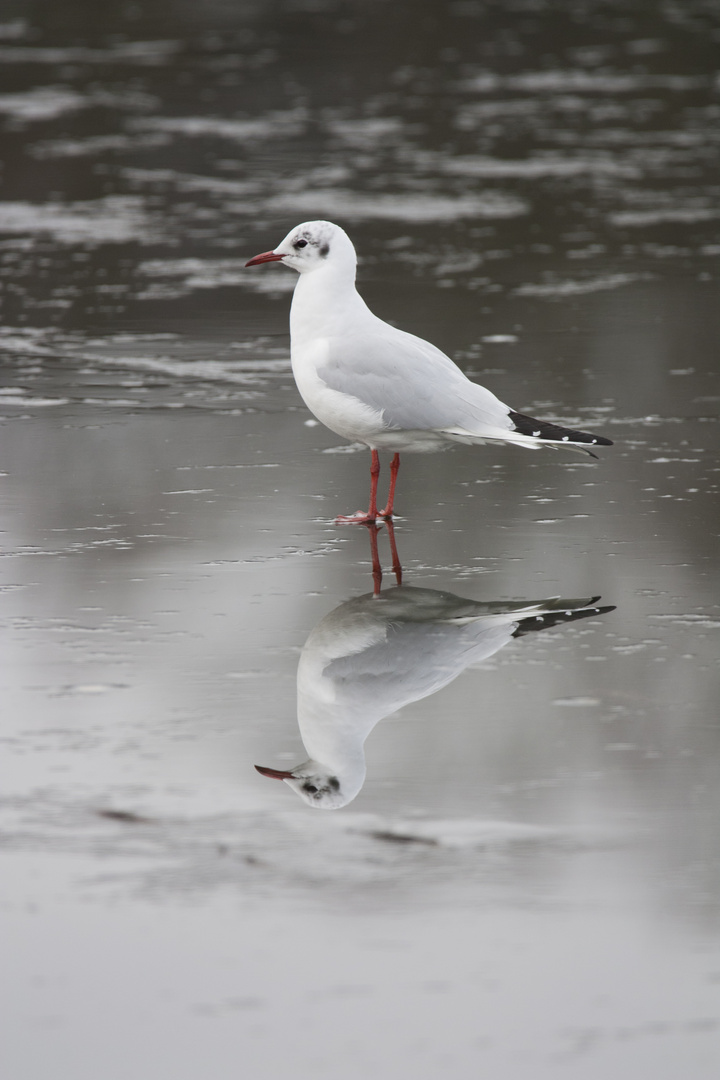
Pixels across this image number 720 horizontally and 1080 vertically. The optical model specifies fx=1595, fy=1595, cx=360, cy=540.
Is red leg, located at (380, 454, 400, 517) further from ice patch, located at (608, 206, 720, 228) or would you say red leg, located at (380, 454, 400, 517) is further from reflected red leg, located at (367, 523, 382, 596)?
ice patch, located at (608, 206, 720, 228)

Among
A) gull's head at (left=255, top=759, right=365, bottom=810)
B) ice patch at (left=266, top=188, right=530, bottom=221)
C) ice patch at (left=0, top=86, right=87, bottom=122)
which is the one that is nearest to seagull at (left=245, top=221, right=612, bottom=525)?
gull's head at (left=255, top=759, right=365, bottom=810)

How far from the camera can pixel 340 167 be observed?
13117mm

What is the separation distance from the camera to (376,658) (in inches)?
162

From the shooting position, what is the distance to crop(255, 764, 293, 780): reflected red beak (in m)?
3.50

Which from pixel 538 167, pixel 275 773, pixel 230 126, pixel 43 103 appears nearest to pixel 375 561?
pixel 275 773

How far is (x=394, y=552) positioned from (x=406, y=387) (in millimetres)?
569

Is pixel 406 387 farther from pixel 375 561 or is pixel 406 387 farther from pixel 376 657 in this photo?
pixel 376 657

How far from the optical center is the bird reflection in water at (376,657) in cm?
354

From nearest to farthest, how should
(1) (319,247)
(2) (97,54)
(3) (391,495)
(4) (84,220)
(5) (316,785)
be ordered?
(5) (316,785)
(3) (391,495)
(1) (319,247)
(4) (84,220)
(2) (97,54)

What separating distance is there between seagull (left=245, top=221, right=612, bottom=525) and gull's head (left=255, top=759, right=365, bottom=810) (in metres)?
1.96

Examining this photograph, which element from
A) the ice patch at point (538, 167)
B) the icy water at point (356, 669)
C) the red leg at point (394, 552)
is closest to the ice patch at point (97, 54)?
the ice patch at point (538, 167)

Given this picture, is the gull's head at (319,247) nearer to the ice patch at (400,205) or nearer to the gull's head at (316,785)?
the gull's head at (316,785)

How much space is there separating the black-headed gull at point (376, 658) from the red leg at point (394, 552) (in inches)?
4.5

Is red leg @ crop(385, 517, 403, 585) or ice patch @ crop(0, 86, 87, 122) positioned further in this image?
ice patch @ crop(0, 86, 87, 122)
